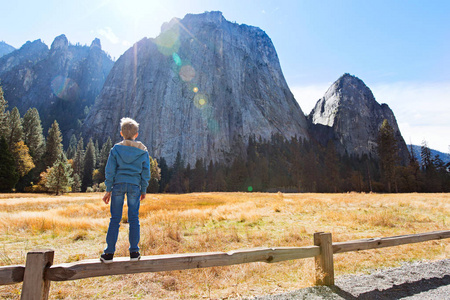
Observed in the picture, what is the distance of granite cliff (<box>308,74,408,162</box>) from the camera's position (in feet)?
463

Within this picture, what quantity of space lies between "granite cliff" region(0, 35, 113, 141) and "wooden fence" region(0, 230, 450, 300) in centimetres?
16456

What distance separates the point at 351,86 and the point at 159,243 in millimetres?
181026

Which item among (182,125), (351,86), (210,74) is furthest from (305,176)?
(351,86)

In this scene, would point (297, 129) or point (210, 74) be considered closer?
point (210, 74)

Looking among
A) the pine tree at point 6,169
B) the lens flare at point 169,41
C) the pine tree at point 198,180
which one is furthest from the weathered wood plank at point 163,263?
the lens flare at point 169,41

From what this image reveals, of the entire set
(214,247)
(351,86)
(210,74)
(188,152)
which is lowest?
(214,247)

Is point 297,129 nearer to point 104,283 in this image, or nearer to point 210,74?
point 210,74

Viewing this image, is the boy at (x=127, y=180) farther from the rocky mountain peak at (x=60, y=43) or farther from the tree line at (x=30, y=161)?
the rocky mountain peak at (x=60, y=43)

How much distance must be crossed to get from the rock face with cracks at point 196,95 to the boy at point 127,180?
322ft

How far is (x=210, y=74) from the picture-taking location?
386 feet

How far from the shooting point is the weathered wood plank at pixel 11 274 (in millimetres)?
2602

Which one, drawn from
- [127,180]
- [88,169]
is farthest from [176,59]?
[127,180]

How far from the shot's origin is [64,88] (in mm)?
167750

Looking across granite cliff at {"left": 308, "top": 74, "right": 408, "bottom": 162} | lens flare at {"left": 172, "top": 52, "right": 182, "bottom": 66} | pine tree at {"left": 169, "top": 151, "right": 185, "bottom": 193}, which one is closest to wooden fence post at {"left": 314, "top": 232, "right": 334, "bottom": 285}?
pine tree at {"left": 169, "top": 151, "right": 185, "bottom": 193}
